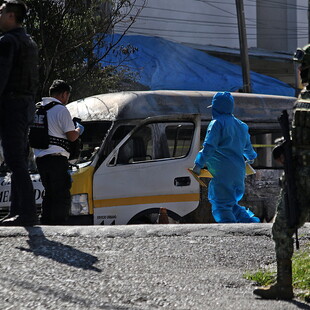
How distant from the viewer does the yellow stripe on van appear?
965 centimetres

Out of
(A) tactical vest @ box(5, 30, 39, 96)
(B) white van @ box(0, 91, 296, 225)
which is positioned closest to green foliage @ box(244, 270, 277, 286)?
(A) tactical vest @ box(5, 30, 39, 96)

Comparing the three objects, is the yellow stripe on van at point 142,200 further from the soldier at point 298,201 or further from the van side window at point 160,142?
the soldier at point 298,201

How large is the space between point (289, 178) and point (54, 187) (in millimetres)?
3309

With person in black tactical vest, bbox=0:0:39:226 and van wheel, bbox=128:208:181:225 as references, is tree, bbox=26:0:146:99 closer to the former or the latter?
van wheel, bbox=128:208:181:225

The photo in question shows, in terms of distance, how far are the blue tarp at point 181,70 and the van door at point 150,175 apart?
31.5 ft

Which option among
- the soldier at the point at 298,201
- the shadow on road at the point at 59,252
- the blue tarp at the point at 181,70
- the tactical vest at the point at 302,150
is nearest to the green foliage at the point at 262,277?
the soldier at the point at 298,201

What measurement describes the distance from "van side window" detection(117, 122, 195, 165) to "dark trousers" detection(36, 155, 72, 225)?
2.37 metres

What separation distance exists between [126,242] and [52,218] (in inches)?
61.9

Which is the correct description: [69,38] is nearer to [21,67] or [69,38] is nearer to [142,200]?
[142,200]

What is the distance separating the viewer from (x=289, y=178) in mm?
4781

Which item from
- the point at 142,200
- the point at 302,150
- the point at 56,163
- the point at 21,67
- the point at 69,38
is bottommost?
the point at 142,200

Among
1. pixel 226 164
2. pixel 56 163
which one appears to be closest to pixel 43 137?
pixel 56 163

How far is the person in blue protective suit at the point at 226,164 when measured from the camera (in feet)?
28.4

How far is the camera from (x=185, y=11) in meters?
26.5
